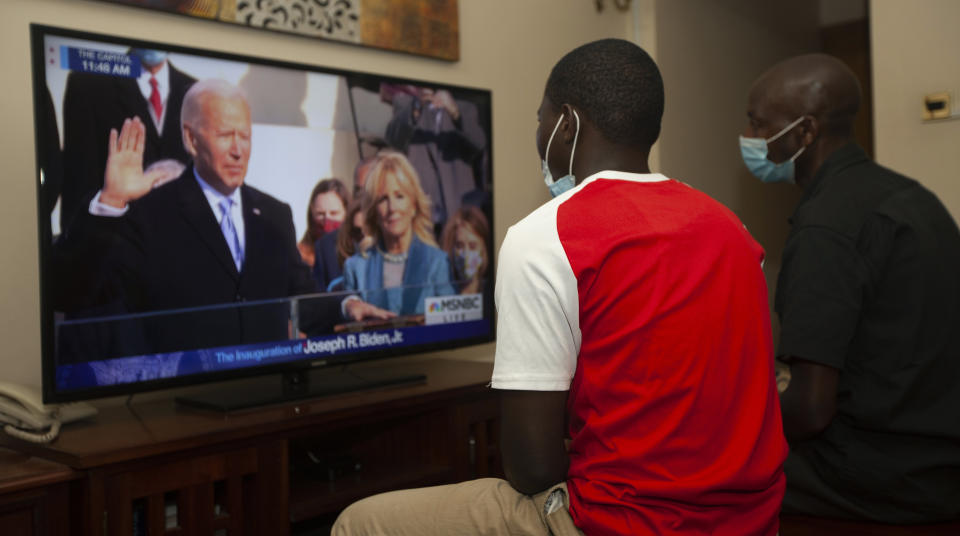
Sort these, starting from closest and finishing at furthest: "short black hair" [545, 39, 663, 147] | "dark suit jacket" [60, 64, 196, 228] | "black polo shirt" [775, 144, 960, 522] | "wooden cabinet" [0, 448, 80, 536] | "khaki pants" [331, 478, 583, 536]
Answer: "khaki pants" [331, 478, 583, 536] < "short black hair" [545, 39, 663, 147] < "wooden cabinet" [0, 448, 80, 536] < "black polo shirt" [775, 144, 960, 522] < "dark suit jacket" [60, 64, 196, 228]

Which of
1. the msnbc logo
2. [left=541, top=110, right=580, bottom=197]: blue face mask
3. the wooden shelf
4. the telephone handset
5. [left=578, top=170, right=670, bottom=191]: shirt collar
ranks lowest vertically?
the wooden shelf

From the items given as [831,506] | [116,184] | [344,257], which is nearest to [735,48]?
[344,257]

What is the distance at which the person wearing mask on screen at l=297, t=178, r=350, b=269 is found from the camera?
7.59 feet

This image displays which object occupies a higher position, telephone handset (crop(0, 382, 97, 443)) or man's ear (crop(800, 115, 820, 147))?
man's ear (crop(800, 115, 820, 147))

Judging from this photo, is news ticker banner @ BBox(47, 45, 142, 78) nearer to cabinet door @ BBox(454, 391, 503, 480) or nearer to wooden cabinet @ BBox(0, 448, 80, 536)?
wooden cabinet @ BBox(0, 448, 80, 536)

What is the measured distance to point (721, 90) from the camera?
13.8 ft

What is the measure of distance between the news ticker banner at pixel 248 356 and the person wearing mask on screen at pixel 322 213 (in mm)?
257

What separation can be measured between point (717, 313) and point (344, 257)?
151 cm

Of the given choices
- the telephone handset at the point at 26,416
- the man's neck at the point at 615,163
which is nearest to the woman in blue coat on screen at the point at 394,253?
the telephone handset at the point at 26,416

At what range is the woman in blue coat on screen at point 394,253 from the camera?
8.02 ft

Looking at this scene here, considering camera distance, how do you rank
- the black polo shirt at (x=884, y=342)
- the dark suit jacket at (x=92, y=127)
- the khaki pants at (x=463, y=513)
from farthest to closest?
1. the dark suit jacket at (x=92, y=127)
2. the black polo shirt at (x=884, y=342)
3. the khaki pants at (x=463, y=513)

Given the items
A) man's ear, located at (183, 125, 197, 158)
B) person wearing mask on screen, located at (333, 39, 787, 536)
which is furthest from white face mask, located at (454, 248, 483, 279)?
person wearing mask on screen, located at (333, 39, 787, 536)

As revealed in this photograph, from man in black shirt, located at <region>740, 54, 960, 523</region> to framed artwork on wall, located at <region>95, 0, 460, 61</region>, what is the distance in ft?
5.50

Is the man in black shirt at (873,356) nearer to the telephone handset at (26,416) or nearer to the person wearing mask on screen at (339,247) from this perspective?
the person wearing mask on screen at (339,247)
